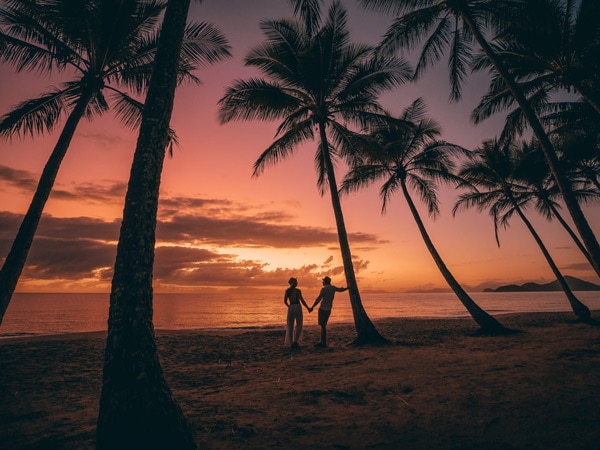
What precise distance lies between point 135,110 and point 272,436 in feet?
33.7

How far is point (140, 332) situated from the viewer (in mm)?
3109

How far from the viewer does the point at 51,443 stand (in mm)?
3158

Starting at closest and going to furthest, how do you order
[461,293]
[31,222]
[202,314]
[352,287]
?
1. [31,222]
2. [352,287]
3. [461,293]
4. [202,314]

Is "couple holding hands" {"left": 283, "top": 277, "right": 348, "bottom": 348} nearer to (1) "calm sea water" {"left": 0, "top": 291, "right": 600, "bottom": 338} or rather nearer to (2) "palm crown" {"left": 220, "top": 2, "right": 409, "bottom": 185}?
(2) "palm crown" {"left": 220, "top": 2, "right": 409, "bottom": 185}

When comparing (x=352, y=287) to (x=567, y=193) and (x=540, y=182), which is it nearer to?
(x=567, y=193)

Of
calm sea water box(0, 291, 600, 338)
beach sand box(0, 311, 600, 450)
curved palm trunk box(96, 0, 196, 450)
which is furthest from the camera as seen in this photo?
calm sea water box(0, 291, 600, 338)

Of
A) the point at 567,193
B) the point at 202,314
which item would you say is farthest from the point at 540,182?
the point at 202,314

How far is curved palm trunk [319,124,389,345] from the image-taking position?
957 centimetres

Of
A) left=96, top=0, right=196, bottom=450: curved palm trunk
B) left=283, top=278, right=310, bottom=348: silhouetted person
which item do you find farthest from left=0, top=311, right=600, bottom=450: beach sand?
left=283, top=278, right=310, bottom=348: silhouetted person

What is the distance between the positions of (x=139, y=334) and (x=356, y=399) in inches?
117

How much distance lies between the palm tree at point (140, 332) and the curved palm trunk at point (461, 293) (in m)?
10.1

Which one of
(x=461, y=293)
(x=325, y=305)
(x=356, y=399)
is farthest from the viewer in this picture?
(x=461, y=293)

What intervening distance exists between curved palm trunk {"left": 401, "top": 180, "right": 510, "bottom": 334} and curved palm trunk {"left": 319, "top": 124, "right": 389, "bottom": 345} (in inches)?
135

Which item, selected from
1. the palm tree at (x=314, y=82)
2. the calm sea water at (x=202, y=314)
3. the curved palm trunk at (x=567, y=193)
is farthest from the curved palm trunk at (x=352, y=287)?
the calm sea water at (x=202, y=314)
